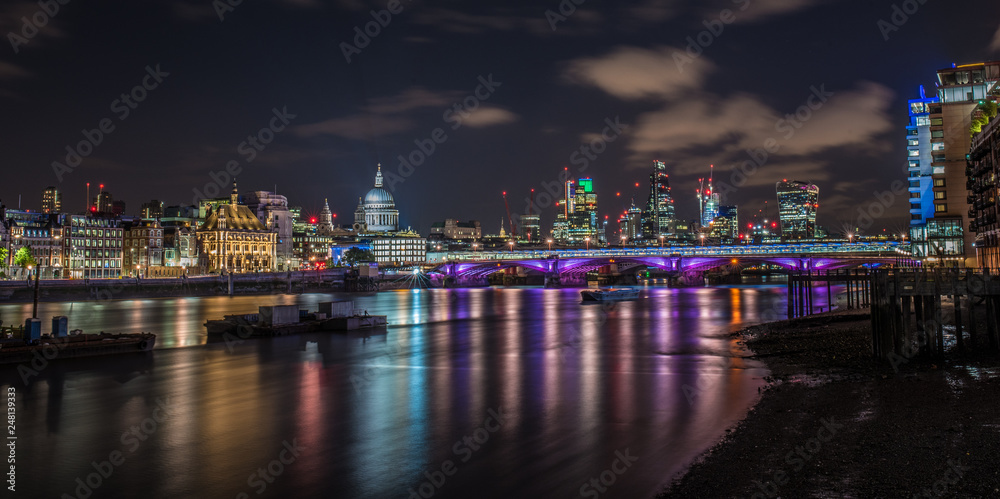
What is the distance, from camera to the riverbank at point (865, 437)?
50.0 feet

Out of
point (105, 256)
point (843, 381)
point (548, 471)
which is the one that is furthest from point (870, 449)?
point (105, 256)

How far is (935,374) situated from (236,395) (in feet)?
95.8

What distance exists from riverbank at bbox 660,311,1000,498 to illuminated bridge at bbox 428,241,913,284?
93239 millimetres

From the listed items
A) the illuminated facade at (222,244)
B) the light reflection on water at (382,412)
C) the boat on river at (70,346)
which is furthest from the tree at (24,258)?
the boat on river at (70,346)

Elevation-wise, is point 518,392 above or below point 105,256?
below

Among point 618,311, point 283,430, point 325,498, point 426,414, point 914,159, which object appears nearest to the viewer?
point 325,498

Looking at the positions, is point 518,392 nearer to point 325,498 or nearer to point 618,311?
point 325,498

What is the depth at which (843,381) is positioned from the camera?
27.0 meters

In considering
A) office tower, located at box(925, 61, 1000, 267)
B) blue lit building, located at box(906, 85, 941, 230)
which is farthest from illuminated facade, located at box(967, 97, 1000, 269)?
blue lit building, located at box(906, 85, 941, 230)

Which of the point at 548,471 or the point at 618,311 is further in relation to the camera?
the point at 618,311

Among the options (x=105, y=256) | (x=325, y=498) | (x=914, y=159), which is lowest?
(x=325, y=498)

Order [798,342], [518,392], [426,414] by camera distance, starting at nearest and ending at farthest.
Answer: [426,414]
[518,392]
[798,342]

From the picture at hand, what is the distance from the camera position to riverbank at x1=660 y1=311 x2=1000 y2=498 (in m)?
15.2

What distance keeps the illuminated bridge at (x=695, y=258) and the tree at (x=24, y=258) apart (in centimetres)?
9103
